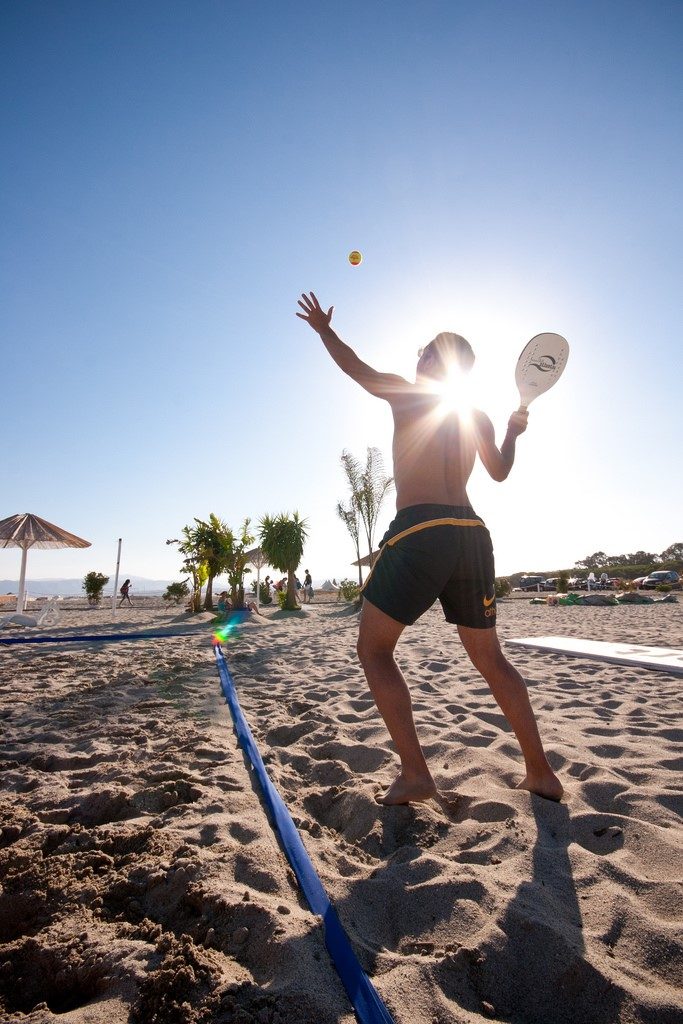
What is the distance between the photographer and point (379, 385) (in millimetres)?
2127

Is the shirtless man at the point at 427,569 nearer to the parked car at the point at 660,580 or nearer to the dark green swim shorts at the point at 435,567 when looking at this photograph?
the dark green swim shorts at the point at 435,567

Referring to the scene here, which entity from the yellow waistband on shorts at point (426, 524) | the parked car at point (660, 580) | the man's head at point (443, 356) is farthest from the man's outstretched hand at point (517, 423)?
the parked car at point (660, 580)

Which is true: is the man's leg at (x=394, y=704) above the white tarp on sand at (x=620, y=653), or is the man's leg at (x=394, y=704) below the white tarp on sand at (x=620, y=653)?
above

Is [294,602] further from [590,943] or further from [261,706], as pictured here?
[590,943]

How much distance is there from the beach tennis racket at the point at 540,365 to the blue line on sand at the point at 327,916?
2.02 metres

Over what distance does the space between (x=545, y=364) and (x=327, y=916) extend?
2486 millimetres

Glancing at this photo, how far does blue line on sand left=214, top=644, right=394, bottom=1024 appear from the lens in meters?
0.91

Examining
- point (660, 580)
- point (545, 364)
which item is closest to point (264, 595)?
point (660, 580)

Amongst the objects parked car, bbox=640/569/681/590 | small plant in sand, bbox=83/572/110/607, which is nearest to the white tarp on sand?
small plant in sand, bbox=83/572/110/607

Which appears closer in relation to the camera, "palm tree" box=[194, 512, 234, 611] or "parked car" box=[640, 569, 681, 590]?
"palm tree" box=[194, 512, 234, 611]

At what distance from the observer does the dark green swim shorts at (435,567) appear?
6.00ft

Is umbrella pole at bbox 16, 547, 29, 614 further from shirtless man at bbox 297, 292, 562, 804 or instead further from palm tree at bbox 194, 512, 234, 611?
shirtless man at bbox 297, 292, 562, 804

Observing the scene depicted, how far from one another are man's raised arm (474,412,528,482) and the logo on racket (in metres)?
0.50

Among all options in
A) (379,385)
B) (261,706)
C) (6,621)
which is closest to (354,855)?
(379,385)
